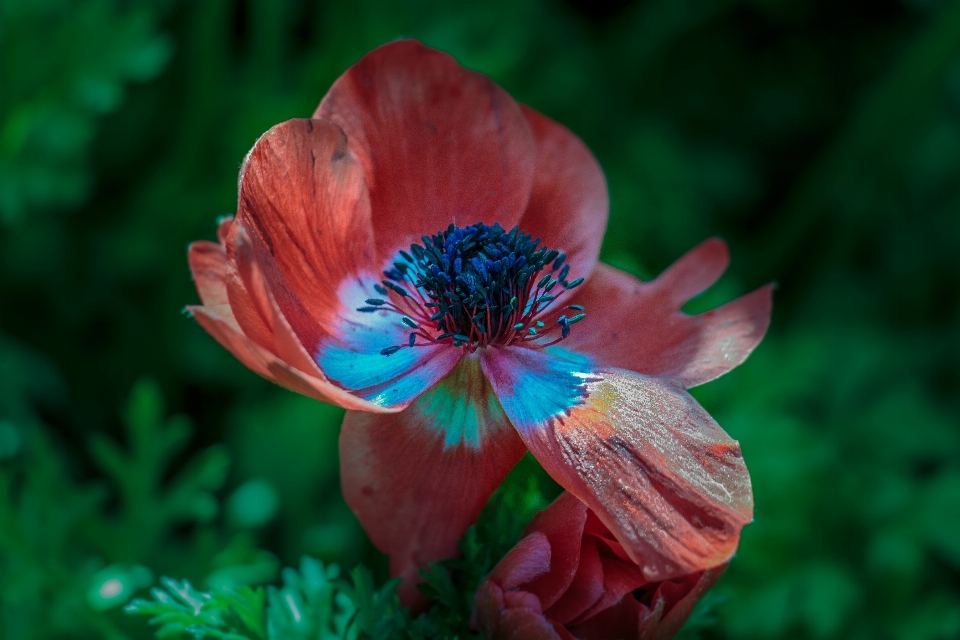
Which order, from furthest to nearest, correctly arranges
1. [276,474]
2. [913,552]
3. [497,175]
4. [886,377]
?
1. [886,377]
2. [276,474]
3. [913,552]
4. [497,175]

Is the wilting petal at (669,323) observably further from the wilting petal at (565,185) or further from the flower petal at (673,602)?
the flower petal at (673,602)

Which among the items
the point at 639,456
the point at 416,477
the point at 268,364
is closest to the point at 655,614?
the point at 639,456

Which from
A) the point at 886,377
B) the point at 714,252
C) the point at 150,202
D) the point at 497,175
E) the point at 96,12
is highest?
the point at 96,12

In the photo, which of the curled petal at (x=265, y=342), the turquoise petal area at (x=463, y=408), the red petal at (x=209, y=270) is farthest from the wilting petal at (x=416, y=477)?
the red petal at (x=209, y=270)

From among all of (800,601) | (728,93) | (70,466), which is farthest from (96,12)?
(800,601)

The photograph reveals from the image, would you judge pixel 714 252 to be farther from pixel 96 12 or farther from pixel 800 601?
pixel 96 12

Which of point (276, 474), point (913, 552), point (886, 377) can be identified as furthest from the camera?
point (886, 377)

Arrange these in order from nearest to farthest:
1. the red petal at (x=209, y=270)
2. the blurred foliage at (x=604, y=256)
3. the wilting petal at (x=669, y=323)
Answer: the red petal at (x=209, y=270), the wilting petal at (x=669, y=323), the blurred foliage at (x=604, y=256)
